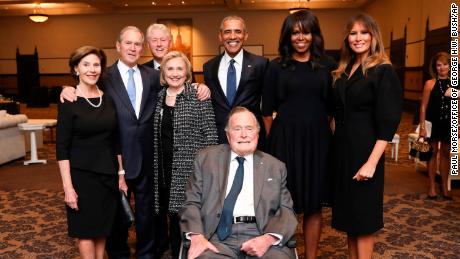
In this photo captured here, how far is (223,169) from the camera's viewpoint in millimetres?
2572

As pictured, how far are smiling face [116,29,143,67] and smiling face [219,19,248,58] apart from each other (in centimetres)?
63

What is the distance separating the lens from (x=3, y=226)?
4.46 meters

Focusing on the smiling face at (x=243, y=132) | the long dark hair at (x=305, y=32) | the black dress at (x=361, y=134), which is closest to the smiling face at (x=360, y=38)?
the black dress at (x=361, y=134)

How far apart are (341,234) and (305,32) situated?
7.24ft

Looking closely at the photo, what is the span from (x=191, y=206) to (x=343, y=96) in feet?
3.62

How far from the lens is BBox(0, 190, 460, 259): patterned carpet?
374cm

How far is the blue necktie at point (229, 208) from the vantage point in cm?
247

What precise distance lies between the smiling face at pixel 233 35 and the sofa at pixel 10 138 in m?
5.34

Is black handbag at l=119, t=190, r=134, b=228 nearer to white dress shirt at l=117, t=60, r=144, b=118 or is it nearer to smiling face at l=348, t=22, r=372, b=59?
white dress shirt at l=117, t=60, r=144, b=118

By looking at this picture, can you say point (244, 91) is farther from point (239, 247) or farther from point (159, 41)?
point (239, 247)

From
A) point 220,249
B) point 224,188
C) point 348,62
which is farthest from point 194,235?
point 348,62

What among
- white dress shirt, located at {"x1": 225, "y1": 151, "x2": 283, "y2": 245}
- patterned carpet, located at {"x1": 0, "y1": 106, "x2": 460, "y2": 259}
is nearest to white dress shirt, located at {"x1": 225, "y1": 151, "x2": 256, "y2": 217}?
white dress shirt, located at {"x1": 225, "y1": 151, "x2": 283, "y2": 245}

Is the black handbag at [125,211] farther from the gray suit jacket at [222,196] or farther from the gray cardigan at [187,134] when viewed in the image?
the gray suit jacket at [222,196]

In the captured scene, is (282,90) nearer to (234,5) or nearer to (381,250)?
(381,250)
